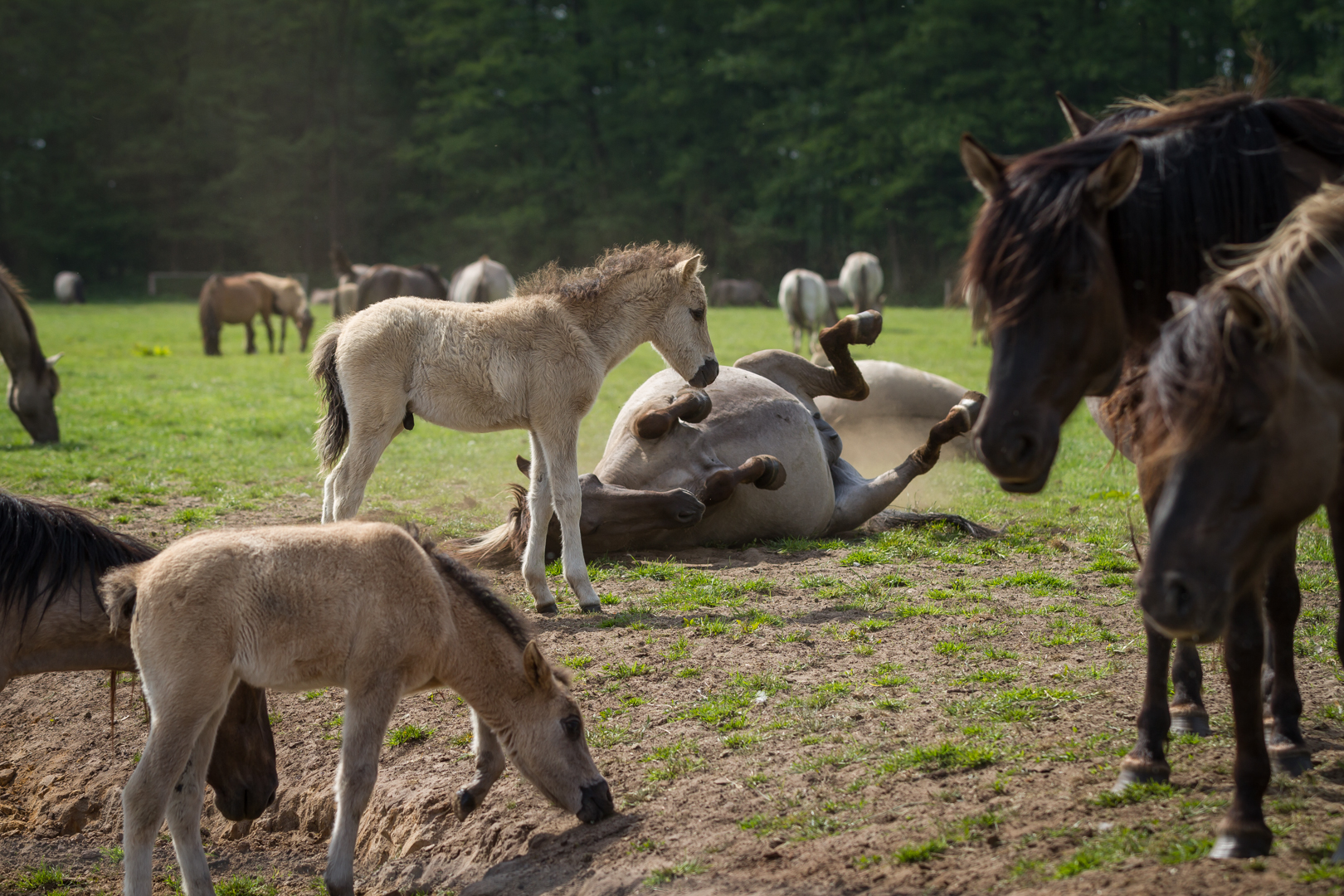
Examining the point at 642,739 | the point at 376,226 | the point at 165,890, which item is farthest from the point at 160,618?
the point at 376,226

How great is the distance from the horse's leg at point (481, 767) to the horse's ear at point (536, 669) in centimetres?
26

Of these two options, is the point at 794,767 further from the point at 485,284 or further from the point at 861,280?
the point at 861,280

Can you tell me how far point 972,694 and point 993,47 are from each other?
42638mm

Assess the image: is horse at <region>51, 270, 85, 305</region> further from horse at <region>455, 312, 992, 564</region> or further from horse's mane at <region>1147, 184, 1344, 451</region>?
horse's mane at <region>1147, 184, 1344, 451</region>

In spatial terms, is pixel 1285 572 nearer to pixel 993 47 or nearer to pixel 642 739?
pixel 642 739

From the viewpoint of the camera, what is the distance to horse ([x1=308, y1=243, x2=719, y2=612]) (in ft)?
18.6

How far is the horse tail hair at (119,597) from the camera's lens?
337 centimetres

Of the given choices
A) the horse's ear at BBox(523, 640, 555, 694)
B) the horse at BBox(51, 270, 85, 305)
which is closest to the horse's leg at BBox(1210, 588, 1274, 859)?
the horse's ear at BBox(523, 640, 555, 694)

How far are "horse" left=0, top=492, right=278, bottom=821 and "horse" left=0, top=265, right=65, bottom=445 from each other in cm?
818

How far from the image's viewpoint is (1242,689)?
8.78 feet

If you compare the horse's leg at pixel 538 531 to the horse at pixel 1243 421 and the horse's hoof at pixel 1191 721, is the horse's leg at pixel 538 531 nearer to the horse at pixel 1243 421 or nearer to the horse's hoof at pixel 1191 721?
the horse's hoof at pixel 1191 721

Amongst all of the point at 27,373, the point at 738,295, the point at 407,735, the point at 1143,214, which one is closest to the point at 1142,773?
the point at 1143,214

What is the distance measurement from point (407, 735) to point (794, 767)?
169 cm

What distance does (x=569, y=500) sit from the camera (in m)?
5.75
